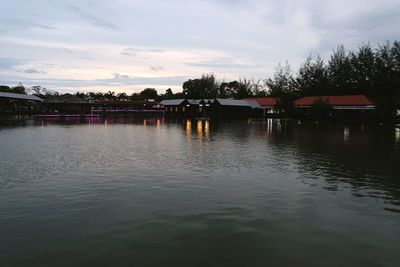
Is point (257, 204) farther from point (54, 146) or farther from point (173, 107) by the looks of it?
point (173, 107)

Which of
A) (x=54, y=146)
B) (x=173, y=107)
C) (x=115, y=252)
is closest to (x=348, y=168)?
(x=115, y=252)

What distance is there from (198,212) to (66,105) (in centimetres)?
8778

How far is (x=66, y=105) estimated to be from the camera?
9062 cm

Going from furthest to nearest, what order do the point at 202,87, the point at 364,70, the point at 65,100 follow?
the point at 202,87, the point at 65,100, the point at 364,70

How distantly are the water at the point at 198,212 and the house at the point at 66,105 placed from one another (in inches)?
2846

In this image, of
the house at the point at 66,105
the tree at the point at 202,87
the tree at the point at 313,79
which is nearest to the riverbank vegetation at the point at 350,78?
the tree at the point at 313,79

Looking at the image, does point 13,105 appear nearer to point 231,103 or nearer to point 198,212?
point 231,103

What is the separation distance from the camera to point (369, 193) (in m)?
12.7

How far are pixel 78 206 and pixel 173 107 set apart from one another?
88307mm

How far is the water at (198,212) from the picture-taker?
7.42 meters

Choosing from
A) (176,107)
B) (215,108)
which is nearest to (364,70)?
(215,108)

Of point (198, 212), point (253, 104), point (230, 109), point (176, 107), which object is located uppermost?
point (253, 104)

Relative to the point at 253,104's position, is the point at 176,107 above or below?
below

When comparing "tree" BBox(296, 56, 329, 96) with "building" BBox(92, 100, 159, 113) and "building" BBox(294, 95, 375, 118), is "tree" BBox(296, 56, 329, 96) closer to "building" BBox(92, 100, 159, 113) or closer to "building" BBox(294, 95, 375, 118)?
"building" BBox(294, 95, 375, 118)
